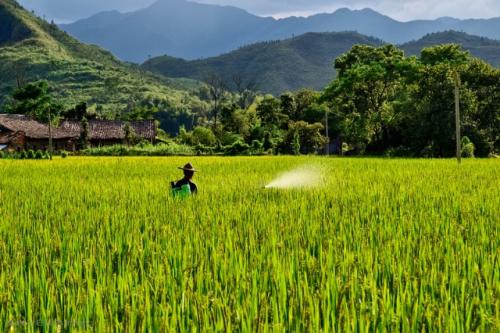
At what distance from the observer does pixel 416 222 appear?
14.9 ft

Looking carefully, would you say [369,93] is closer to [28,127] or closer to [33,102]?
[28,127]

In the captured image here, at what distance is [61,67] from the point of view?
145m

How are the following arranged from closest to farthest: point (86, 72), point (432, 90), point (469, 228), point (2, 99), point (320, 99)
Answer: point (469, 228)
point (432, 90)
point (320, 99)
point (2, 99)
point (86, 72)

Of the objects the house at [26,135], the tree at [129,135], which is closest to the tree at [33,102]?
the house at [26,135]

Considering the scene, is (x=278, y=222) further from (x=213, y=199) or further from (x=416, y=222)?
(x=213, y=199)

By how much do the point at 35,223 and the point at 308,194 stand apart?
12.4ft

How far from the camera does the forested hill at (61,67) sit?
131500mm

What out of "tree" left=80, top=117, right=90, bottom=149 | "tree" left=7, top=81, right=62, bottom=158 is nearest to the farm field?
"tree" left=80, top=117, right=90, bottom=149

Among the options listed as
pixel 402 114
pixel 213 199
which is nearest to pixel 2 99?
pixel 402 114

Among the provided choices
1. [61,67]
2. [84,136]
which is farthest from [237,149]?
[61,67]

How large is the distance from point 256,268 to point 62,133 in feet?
203

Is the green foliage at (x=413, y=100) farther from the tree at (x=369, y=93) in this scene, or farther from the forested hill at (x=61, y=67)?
the forested hill at (x=61, y=67)

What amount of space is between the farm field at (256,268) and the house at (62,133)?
178ft

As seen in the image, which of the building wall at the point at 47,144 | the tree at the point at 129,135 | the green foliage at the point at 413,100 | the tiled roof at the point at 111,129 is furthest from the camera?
the tiled roof at the point at 111,129
